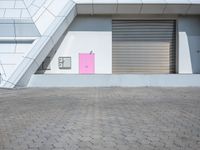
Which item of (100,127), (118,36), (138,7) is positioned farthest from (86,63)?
(100,127)

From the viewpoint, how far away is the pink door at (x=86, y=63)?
21.2 meters

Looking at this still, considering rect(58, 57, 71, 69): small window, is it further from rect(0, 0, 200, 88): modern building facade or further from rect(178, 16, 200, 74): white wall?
rect(178, 16, 200, 74): white wall

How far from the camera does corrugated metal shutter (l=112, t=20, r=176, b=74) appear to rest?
859 inches

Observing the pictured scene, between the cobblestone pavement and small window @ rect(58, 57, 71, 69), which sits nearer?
the cobblestone pavement

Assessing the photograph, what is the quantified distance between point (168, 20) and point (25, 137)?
18.1 meters

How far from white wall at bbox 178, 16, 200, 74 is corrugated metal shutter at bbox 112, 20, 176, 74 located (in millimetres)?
825

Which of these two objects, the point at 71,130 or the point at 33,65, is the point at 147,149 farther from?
the point at 33,65

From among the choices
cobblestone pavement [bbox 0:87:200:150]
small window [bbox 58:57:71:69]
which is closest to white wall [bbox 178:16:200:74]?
small window [bbox 58:57:71:69]

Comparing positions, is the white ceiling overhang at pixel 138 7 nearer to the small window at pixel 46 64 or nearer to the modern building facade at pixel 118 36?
the modern building facade at pixel 118 36

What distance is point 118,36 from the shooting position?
71.8ft

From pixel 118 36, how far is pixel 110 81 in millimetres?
4979

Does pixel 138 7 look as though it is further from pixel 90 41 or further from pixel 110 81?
pixel 110 81

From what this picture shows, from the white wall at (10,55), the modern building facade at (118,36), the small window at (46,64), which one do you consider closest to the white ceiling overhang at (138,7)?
the modern building facade at (118,36)

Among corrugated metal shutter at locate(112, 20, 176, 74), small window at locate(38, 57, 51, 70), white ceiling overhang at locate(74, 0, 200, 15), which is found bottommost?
small window at locate(38, 57, 51, 70)
